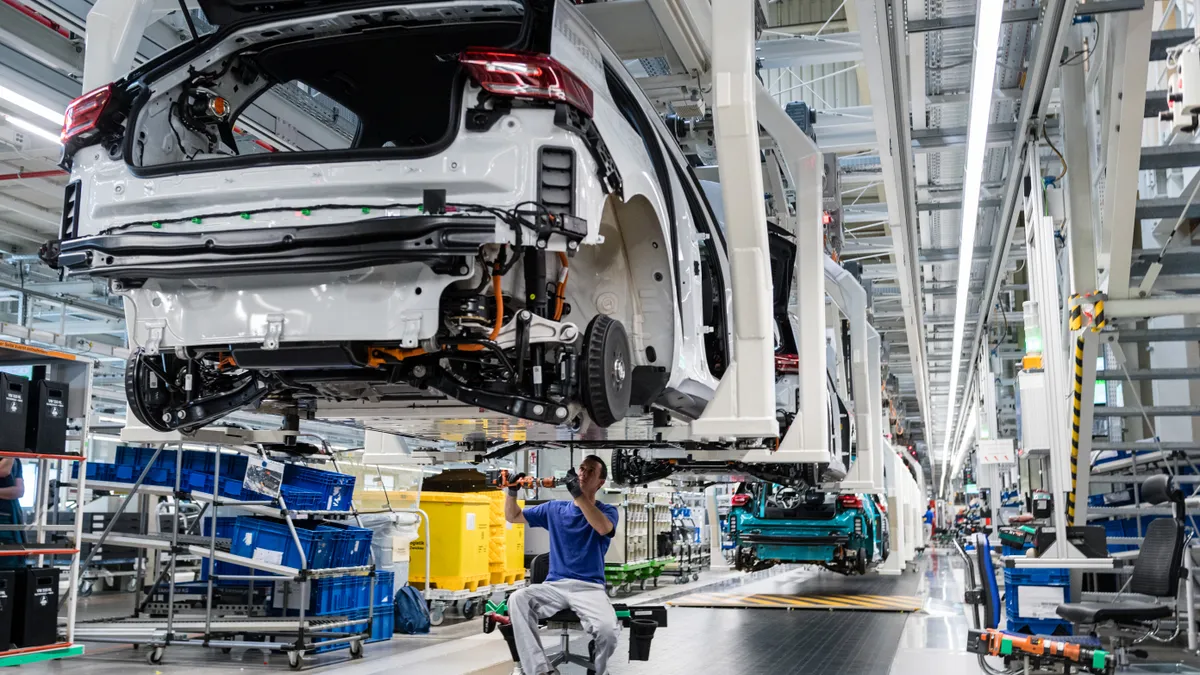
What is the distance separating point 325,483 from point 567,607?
3741 millimetres

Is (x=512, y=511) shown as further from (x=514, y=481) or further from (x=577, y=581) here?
(x=577, y=581)

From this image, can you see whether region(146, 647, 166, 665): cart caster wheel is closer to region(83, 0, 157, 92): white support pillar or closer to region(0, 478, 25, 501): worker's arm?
region(0, 478, 25, 501): worker's arm

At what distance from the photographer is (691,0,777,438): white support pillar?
4.52m

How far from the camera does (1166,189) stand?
9.85m

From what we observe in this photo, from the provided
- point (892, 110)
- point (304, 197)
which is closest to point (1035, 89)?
point (892, 110)

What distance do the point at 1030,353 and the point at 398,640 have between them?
6.34 metres

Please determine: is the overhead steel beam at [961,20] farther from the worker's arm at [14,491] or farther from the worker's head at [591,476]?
the worker's arm at [14,491]

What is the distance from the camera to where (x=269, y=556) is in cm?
845

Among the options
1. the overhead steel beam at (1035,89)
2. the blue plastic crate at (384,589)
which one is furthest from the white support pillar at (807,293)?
the blue plastic crate at (384,589)

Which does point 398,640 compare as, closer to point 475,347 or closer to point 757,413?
point 757,413

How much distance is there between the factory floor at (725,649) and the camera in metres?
7.65

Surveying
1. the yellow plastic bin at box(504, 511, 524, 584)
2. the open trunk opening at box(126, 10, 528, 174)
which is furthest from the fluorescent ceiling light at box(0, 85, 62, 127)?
the yellow plastic bin at box(504, 511, 524, 584)

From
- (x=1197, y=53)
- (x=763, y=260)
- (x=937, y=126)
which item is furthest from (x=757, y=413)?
(x=937, y=126)

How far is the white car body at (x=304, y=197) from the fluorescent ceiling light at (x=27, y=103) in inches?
139
